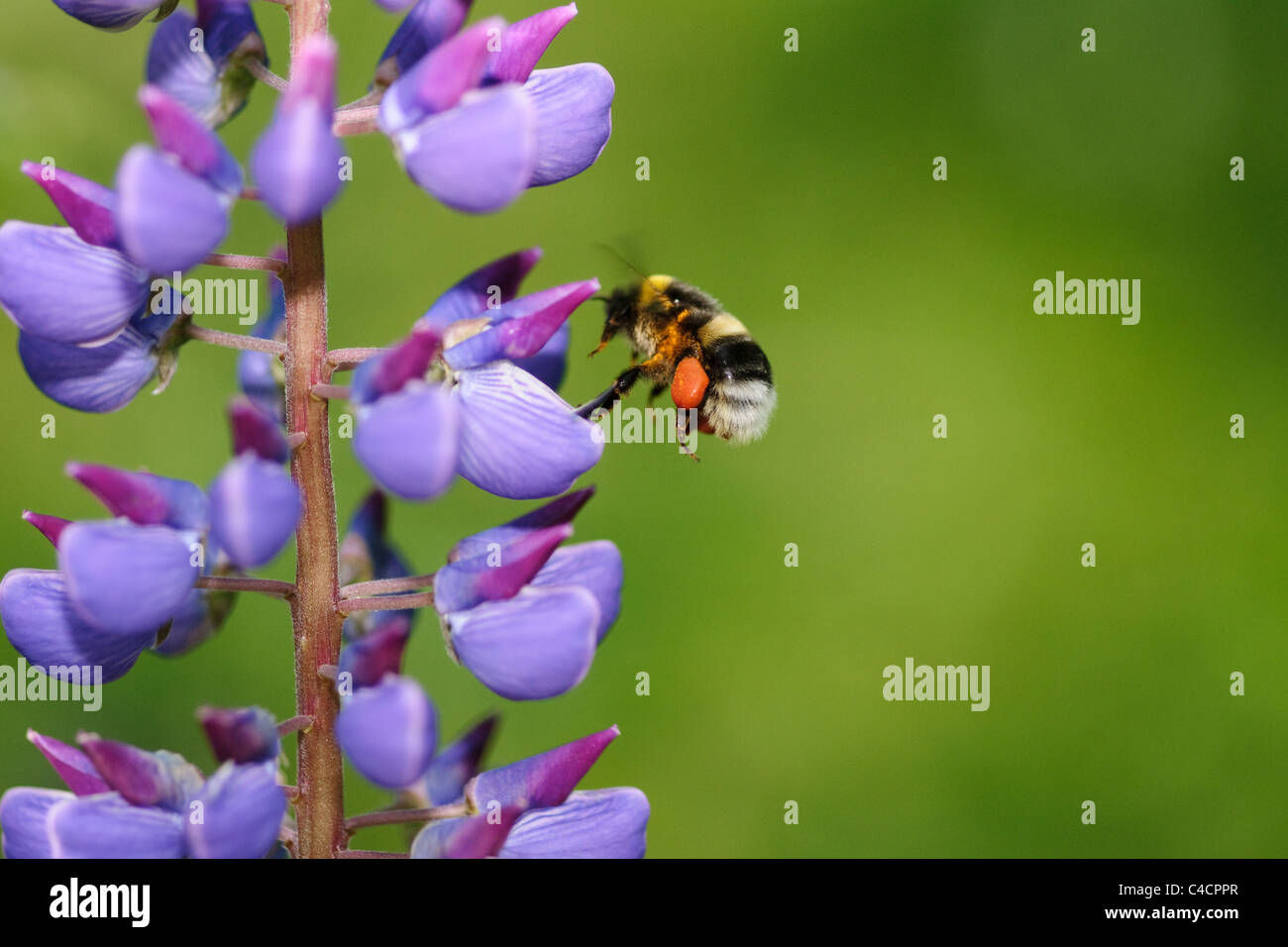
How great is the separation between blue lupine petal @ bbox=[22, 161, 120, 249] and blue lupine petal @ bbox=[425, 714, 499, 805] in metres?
0.65

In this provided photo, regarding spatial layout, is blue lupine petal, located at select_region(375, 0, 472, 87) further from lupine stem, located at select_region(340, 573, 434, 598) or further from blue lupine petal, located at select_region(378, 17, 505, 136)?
lupine stem, located at select_region(340, 573, 434, 598)

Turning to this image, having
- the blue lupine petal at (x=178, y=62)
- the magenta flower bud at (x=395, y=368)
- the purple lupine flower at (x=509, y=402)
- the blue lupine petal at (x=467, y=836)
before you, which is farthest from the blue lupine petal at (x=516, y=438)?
the blue lupine petal at (x=178, y=62)

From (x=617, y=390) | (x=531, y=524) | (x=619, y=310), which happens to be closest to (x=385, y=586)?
(x=531, y=524)

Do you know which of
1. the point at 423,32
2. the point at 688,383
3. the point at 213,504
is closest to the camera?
the point at 213,504

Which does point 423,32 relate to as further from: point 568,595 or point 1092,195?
A: point 1092,195

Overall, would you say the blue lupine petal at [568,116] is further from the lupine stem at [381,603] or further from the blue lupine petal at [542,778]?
the blue lupine petal at [542,778]

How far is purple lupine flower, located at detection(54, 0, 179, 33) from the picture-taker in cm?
130

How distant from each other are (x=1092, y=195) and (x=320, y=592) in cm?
352

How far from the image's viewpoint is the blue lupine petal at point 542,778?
4.39ft

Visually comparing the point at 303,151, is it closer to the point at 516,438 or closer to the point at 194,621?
the point at 516,438

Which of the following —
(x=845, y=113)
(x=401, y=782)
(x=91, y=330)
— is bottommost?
(x=401, y=782)

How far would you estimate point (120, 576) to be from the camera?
1159 mm

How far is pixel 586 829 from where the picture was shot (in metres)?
1.34
